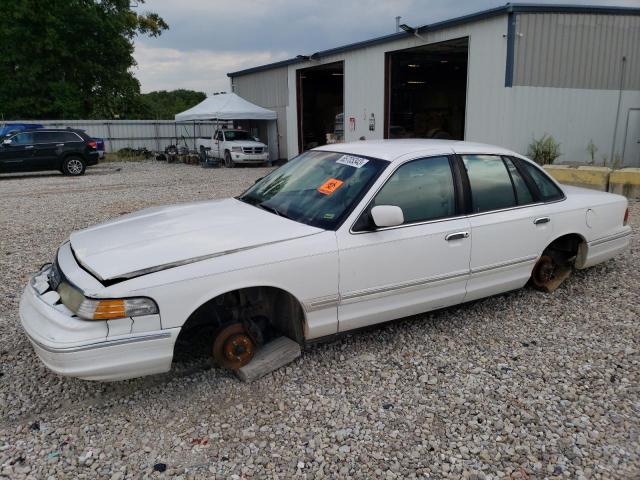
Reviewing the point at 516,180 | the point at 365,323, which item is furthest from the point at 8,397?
the point at 516,180

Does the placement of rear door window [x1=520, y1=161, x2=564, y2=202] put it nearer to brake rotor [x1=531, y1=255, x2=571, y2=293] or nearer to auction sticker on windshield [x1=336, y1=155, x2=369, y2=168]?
brake rotor [x1=531, y1=255, x2=571, y2=293]

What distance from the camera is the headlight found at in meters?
2.76

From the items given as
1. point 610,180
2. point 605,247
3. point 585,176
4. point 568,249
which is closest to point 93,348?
point 568,249

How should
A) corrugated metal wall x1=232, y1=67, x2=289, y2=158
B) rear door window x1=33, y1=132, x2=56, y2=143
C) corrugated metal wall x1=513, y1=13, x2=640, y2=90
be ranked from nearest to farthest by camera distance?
corrugated metal wall x1=513, y1=13, x2=640, y2=90
rear door window x1=33, y1=132, x2=56, y2=143
corrugated metal wall x1=232, y1=67, x2=289, y2=158

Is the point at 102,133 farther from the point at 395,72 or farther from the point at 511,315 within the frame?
the point at 511,315

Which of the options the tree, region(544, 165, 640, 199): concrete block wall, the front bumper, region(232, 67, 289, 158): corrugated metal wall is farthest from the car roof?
the tree

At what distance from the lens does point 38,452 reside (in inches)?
106

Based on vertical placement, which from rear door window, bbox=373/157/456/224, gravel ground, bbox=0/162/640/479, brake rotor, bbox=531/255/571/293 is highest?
rear door window, bbox=373/157/456/224

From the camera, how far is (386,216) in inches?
133

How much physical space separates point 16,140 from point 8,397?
16147 millimetres

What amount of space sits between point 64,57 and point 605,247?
3617cm

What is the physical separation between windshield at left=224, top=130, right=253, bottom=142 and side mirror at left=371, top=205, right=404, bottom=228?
1940 cm

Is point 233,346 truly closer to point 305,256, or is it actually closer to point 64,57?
point 305,256

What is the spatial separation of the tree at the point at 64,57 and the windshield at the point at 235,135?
55.3 feet
